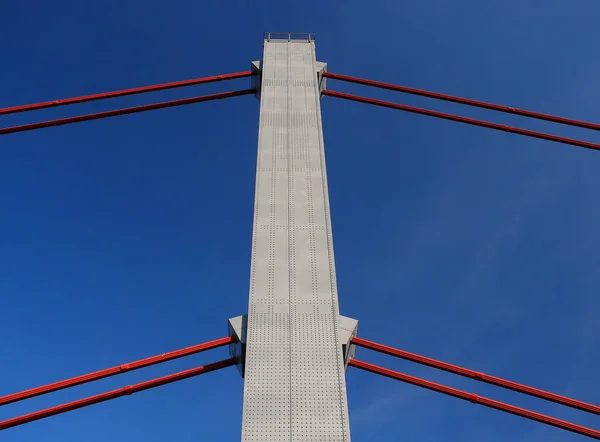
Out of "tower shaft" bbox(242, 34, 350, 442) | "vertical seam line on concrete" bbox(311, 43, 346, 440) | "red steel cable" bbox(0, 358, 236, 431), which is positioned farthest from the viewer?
"vertical seam line on concrete" bbox(311, 43, 346, 440)

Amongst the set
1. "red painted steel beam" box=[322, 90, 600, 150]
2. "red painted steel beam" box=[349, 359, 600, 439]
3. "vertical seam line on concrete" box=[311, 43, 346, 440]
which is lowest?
"red painted steel beam" box=[349, 359, 600, 439]

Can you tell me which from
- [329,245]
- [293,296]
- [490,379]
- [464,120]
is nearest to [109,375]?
[293,296]

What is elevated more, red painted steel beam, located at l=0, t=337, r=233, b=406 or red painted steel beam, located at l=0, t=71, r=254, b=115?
red painted steel beam, located at l=0, t=71, r=254, b=115

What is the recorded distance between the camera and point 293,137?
44.9 feet

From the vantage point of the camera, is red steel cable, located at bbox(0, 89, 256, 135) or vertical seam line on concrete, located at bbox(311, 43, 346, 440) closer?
vertical seam line on concrete, located at bbox(311, 43, 346, 440)

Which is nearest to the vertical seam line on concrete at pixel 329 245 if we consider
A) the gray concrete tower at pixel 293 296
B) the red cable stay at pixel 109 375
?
the gray concrete tower at pixel 293 296

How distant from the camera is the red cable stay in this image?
29.6 feet

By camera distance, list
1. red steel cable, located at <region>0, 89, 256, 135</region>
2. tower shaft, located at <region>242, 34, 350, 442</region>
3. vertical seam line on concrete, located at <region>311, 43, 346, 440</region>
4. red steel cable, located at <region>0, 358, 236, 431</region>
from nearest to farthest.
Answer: red steel cable, located at <region>0, 358, 236, 431</region>, tower shaft, located at <region>242, 34, 350, 442</region>, vertical seam line on concrete, located at <region>311, 43, 346, 440</region>, red steel cable, located at <region>0, 89, 256, 135</region>

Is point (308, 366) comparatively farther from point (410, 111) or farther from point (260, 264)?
point (410, 111)

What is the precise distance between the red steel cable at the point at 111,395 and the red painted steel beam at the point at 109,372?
0.30 meters

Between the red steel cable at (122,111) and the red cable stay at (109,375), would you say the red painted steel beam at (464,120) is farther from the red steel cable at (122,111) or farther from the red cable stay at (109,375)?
the red cable stay at (109,375)

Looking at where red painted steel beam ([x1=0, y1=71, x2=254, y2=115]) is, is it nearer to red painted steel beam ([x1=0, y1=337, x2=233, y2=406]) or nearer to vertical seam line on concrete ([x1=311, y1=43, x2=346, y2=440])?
vertical seam line on concrete ([x1=311, y1=43, x2=346, y2=440])

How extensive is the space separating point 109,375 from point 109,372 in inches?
2.2

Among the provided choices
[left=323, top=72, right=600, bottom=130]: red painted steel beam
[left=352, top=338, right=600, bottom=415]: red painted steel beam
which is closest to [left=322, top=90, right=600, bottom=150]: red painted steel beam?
[left=323, top=72, right=600, bottom=130]: red painted steel beam
